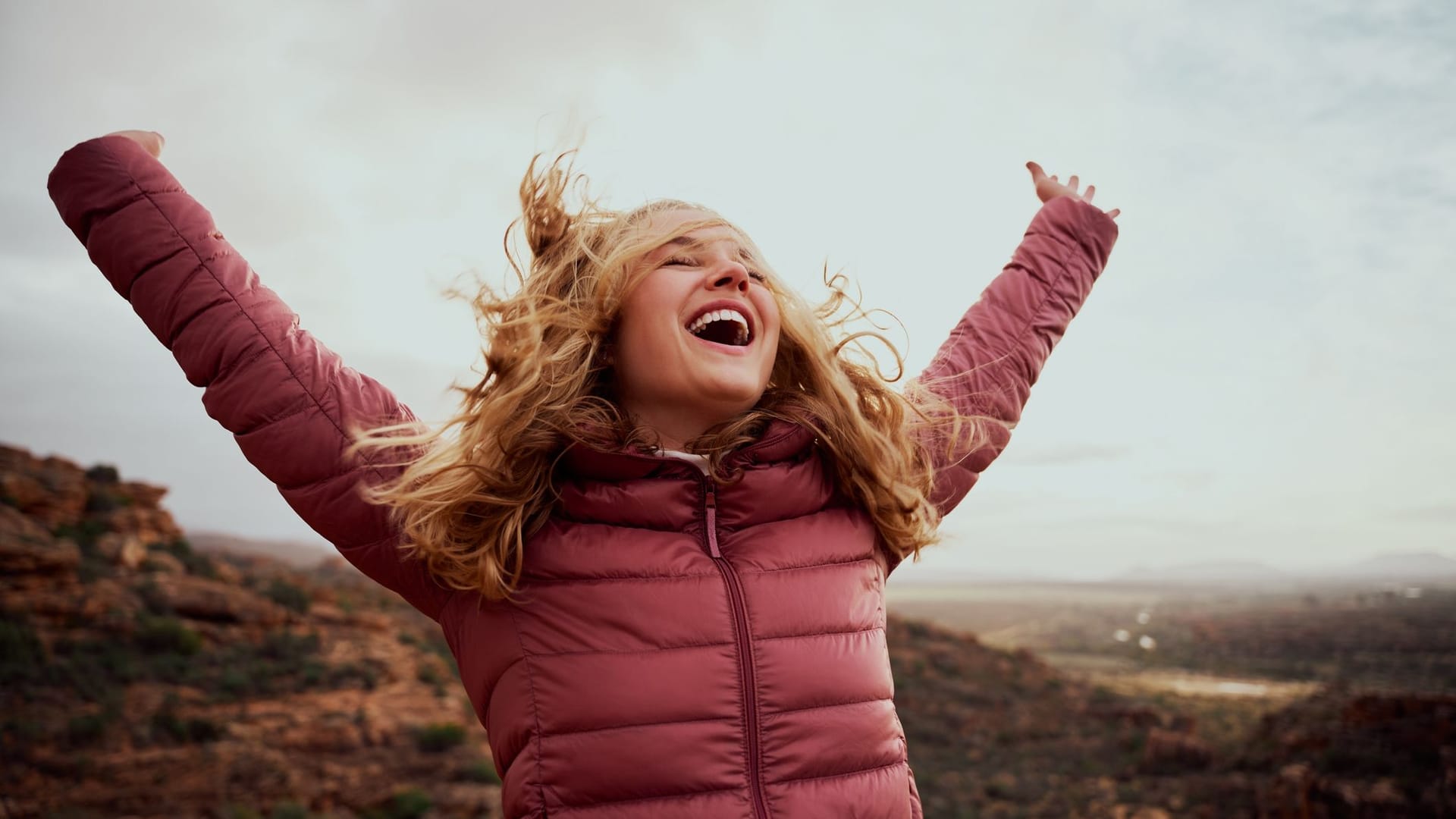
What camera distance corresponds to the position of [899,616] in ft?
107

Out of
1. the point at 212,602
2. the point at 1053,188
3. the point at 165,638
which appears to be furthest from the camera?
the point at 212,602

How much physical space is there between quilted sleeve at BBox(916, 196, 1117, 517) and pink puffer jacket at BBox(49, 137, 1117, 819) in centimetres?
52

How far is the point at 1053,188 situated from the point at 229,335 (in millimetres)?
2120

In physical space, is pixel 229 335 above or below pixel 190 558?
below

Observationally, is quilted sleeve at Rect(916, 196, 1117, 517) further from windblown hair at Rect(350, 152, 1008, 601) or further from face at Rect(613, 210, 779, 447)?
face at Rect(613, 210, 779, 447)

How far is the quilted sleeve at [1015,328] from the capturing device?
212cm

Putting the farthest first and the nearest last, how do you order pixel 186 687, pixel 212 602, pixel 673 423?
pixel 212 602 < pixel 186 687 < pixel 673 423

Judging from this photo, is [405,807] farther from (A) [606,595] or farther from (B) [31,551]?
(A) [606,595]

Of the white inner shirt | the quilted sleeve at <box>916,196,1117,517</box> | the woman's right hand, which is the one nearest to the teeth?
the white inner shirt

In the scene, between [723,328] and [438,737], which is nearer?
[723,328]

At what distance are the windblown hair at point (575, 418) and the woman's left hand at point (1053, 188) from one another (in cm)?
74

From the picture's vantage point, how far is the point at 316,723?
37.7 feet

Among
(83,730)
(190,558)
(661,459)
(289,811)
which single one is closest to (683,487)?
(661,459)

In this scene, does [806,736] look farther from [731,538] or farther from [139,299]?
[139,299]
